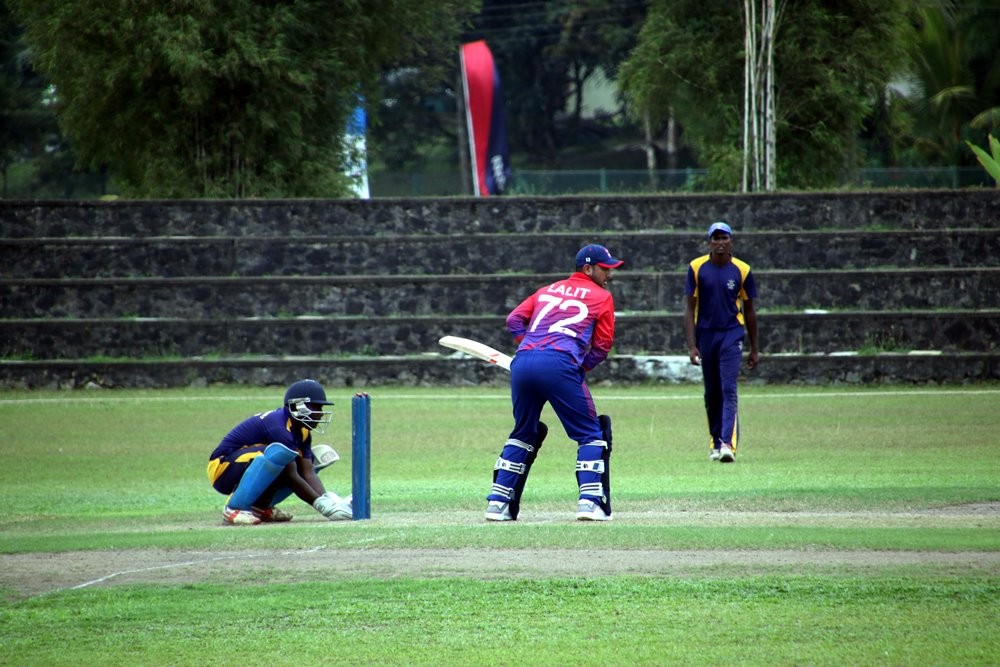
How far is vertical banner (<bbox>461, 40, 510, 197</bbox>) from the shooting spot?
152ft

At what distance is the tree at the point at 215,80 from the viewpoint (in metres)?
27.3

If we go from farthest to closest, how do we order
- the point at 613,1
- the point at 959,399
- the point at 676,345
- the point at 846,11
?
the point at 613,1, the point at 846,11, the point at 676,345, the point at 959,399

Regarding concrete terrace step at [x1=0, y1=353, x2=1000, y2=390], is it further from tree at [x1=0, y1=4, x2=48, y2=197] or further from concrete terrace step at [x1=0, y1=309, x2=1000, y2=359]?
tree at [x1=0, y1=4, x2=48, y2=197]

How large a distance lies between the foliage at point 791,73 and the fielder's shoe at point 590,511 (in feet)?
65.9

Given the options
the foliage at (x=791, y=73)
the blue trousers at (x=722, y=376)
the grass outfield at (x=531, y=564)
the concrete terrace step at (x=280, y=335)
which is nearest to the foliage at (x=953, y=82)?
the foliage at (x=791, y=73)

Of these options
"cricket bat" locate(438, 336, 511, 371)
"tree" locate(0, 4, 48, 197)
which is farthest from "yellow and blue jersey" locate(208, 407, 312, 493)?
"tree" locate(0, 4, 48, 197)

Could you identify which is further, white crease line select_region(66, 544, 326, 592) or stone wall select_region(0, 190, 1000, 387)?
stone wall select_region(0, 190, 1000, 387)

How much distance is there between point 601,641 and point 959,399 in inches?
609

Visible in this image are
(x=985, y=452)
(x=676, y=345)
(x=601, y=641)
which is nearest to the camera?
(x=601, y=641)

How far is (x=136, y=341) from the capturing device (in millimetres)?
25266

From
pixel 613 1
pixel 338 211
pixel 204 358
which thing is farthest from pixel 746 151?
pixel 613 1

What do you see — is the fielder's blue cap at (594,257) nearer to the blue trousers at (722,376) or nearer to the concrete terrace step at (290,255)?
the blue trousers at (722,376)

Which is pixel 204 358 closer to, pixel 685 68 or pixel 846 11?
pixel 685 68

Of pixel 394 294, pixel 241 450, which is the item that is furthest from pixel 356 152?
pixel 241 450
